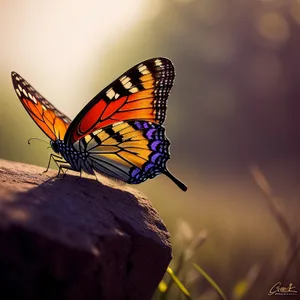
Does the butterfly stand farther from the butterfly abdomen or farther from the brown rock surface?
the brown rock surface

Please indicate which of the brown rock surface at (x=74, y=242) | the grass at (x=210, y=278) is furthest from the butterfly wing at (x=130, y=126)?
the brown rock surface at (x=74, y=242)

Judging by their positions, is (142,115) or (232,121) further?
(232,121)

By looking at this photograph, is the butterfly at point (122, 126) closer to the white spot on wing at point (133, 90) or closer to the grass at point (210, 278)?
the white spot on wing at point (133, 90)

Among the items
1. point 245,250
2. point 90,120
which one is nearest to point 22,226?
point 90,120

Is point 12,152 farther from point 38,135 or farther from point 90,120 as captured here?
point 90,120

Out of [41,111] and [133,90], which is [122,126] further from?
[41,111]
